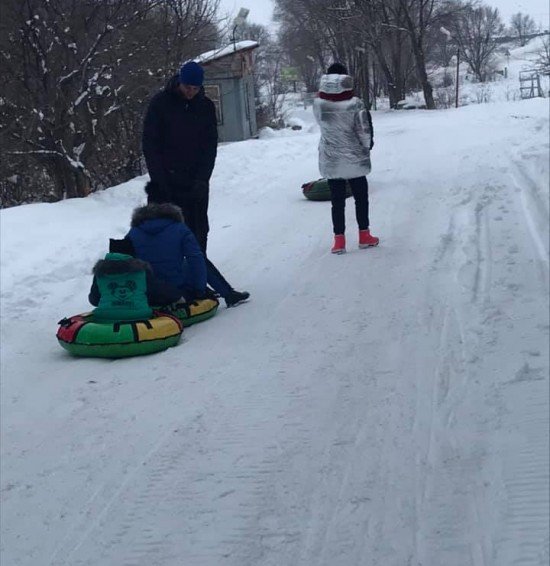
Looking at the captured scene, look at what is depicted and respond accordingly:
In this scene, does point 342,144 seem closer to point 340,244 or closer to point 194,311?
point 340,244

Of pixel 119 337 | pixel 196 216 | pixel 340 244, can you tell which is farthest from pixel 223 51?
pixel 119 337

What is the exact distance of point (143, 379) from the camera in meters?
5.45

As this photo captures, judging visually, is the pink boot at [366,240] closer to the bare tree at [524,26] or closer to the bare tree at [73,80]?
the bare tree at [73,80]

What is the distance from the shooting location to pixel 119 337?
19.1 ft

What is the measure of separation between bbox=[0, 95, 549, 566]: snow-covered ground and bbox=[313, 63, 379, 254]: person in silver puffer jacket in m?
0.44

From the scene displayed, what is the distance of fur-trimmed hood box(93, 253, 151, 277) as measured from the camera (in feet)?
19.7

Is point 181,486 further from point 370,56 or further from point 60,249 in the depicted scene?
point 370,56

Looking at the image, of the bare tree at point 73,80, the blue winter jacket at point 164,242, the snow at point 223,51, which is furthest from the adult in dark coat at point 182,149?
the snow at point 223,51

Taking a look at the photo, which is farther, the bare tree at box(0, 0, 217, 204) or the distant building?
the distant building

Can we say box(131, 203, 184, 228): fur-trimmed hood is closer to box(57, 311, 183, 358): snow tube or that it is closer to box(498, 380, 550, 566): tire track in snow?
box(57, 311, 183, 358): snow tube

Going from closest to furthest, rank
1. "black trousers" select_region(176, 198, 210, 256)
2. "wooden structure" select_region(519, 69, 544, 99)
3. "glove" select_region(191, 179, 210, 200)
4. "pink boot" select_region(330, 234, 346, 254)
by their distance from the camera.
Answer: "glove" select_region(191, 179, 210, 200) < "black trousers" select_region(176, 198, 210, 256) < "pink boot" select_region(330, 234, 346, 254) < "wooden structure" select_region(519, 69, 544, 99)

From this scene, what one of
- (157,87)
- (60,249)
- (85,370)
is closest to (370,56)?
(157,87)

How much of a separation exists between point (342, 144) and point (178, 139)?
1851 millimetres

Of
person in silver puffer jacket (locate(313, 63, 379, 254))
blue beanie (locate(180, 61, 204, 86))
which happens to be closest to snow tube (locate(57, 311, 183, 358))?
blue beanie (locate(180, 61, 204, 86))
